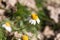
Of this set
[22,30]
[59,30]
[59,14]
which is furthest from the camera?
[59,14]

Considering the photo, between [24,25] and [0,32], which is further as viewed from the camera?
[24,25]

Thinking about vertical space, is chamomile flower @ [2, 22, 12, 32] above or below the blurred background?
below

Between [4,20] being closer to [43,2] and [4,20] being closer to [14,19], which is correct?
[14,19]

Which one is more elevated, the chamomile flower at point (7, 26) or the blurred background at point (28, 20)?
the blurred background at point (28, 20)

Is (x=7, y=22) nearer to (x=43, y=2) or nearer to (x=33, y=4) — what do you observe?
(x=33, y=4)

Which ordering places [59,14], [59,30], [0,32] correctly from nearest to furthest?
1. [0,32]
2. [59,30]
3. [59,14]

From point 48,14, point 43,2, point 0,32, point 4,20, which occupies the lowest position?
point 0,32

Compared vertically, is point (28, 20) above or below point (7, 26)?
above

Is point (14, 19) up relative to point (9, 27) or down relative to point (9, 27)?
up

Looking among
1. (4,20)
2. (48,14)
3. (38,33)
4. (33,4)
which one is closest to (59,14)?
(48,14)

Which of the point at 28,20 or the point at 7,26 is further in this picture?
the point at 28,20
